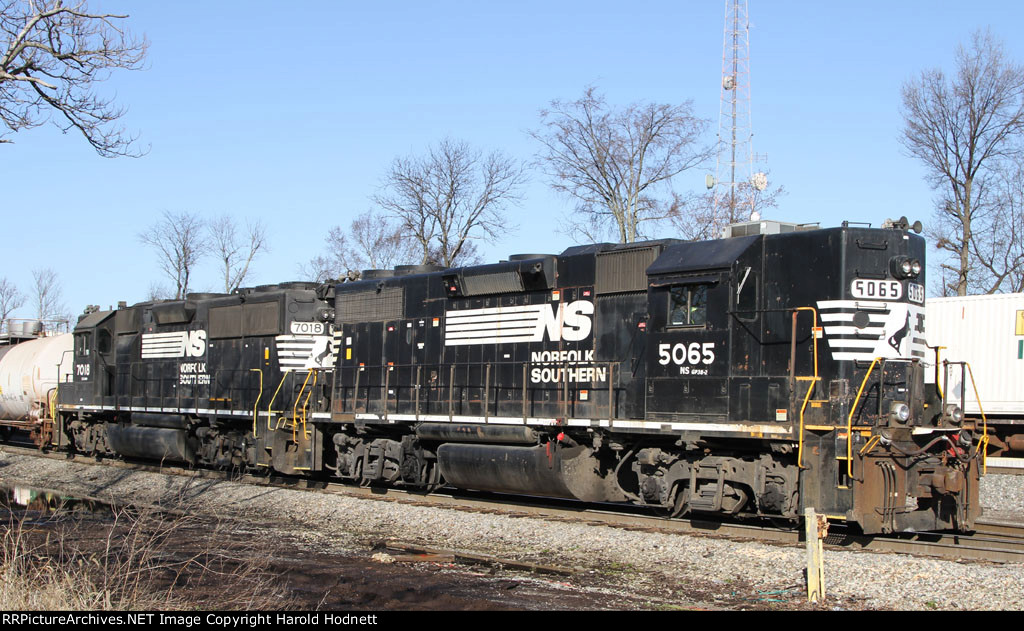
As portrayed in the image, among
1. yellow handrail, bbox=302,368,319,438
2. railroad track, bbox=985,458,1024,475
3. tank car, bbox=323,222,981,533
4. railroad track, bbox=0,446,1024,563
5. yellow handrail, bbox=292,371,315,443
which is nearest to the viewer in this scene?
railroad track, bbox=0,446,1024,563

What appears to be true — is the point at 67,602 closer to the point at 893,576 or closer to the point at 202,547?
the point at 202,547

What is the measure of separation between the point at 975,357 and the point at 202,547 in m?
16.9

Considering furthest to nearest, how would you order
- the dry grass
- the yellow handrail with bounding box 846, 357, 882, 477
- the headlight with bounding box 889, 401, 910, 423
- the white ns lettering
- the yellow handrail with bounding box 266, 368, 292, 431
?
1. the yellow handrail with bounding box 266, 368, 292, 431
2. the white ns lettering
3. the headlight with bounding box 889, 401, 910, 423
4. the yellow handrail with bounding box 846, 357, 882, 477
5. the dry grass

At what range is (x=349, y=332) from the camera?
58.6 feet

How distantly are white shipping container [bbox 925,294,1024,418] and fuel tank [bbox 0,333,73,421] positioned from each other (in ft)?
74.3

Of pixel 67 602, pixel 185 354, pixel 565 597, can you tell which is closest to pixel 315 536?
pixel 565 597

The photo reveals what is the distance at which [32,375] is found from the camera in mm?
27312

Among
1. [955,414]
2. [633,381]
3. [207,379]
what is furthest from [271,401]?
[955,414]

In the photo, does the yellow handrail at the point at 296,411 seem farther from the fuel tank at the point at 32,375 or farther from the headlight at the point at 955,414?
the headlight at the point at 955,414

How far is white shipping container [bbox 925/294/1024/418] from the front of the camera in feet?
64.7

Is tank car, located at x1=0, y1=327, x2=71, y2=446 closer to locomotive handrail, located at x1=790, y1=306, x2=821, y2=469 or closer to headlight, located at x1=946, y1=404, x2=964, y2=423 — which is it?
locomotive handrail, located at x1=790, y1=306, x2=821, y2=469

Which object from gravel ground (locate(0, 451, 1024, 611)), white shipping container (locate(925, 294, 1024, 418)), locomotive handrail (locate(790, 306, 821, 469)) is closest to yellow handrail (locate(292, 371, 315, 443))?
gravel ground (locate(0, 451, 1024, 611))

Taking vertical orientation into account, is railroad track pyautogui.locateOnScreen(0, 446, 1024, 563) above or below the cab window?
below

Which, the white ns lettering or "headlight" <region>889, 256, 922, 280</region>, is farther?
the white ns lettering
